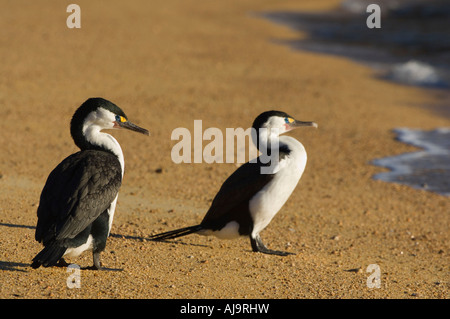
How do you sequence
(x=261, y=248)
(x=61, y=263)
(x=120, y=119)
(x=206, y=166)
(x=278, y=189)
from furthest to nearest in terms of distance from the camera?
(x=206, y=166)
(x=261, y=248)
(x=278, y=189)
(x=120, y=119)
(x=61, y=263)

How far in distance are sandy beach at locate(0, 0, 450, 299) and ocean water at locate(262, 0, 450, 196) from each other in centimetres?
45

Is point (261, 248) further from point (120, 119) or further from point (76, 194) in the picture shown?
point (76, 194)

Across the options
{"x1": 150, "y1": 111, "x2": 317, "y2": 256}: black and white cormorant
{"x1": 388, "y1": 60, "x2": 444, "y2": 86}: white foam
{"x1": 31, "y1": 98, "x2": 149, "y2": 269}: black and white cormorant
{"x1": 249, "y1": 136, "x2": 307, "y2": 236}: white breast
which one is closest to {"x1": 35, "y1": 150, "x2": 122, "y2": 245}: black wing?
{"x1": 31, "y1": 98, "x2": 149, "y2": 269}: black and white cormorant

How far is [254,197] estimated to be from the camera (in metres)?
7.28

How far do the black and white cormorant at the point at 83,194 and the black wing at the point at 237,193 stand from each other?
4.13ft

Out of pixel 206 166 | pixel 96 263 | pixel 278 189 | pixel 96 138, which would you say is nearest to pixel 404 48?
pixel 206 166

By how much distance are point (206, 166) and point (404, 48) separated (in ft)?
59.2

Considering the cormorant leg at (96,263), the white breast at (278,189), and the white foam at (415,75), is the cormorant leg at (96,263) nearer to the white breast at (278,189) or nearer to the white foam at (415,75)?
the white breast at (278,189)

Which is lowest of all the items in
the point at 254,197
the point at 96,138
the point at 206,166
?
the point at 206,166

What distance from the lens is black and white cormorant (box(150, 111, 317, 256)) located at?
7234mm

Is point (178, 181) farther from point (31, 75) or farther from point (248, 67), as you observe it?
point (248, 67)

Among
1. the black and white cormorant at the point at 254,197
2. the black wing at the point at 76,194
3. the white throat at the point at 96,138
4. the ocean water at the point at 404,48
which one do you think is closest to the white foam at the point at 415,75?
the ocean water at the point at 404,48

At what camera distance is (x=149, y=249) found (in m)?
7.19

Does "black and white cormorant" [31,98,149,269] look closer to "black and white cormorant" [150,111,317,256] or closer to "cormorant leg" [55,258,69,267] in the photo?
"cormorant leg" [55,258,69,267]
